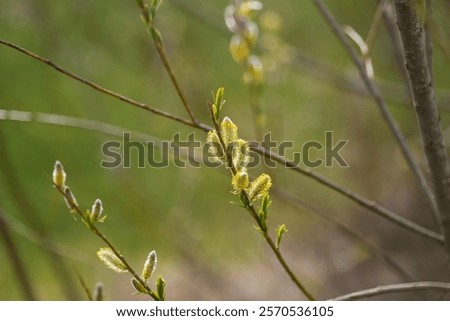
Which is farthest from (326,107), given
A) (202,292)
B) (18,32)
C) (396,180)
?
(18,32)

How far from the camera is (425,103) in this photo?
0.69 m

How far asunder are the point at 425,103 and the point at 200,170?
1.52 metres

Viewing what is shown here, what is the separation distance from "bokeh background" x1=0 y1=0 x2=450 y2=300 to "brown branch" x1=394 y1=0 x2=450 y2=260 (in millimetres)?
988

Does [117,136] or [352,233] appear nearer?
[117,136]

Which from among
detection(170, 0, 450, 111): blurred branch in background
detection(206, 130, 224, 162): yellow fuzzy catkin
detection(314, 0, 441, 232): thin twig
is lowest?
detection(206, 130, 224, 162): yellow fuzzy catkin

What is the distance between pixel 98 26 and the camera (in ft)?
7.39

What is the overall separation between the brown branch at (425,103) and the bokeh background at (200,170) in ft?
3.24

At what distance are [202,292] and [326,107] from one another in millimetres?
1407

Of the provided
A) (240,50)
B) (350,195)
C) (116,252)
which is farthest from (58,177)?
(240,50)

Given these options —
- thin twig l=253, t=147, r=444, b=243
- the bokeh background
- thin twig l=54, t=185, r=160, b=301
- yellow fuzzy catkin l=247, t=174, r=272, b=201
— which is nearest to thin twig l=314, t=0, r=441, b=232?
thin twig l=253, t=147, r=444, b=243

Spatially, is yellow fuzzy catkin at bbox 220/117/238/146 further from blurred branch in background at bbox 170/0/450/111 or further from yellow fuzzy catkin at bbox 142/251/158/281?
blurred branch in background at bbox 170/0/450/111

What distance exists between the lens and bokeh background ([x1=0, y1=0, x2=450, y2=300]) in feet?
6.87

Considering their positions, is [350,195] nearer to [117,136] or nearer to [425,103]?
Answer: [425,103]
